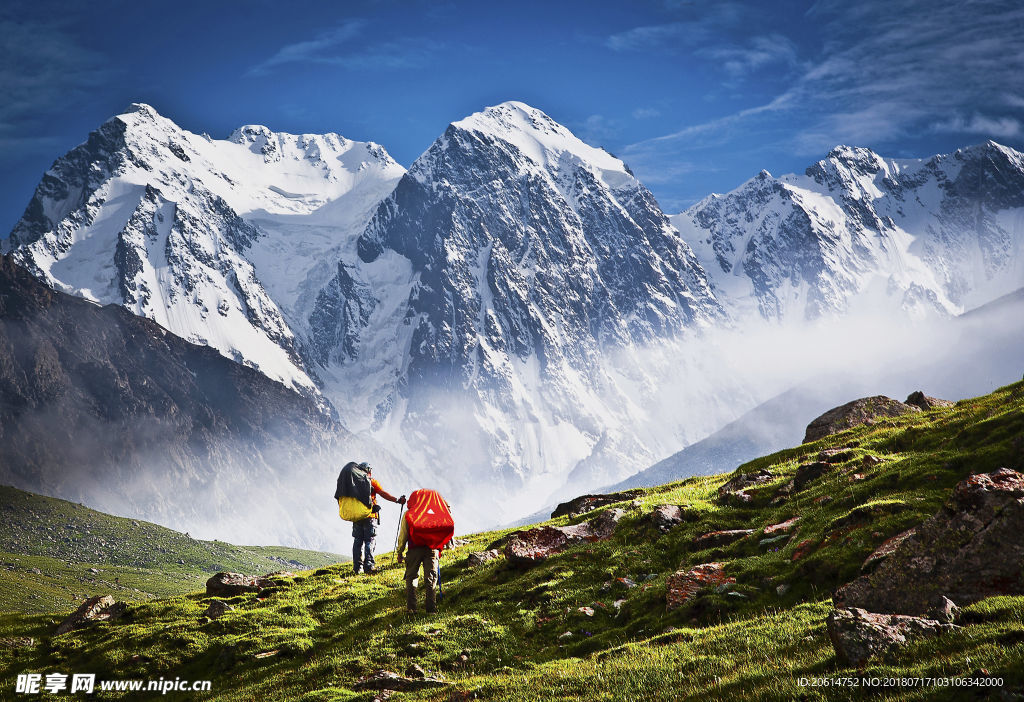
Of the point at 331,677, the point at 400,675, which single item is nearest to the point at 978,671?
the point at 400,675

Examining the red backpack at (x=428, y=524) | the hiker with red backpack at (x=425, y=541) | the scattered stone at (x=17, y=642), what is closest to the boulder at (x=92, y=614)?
the scattered stone at (x=17, y=642)

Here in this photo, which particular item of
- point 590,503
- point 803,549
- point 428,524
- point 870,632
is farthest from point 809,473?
point 870,632

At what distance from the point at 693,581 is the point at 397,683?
336 inches

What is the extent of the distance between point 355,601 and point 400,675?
10377mm

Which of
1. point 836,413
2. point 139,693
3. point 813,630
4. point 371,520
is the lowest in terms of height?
point 139,693

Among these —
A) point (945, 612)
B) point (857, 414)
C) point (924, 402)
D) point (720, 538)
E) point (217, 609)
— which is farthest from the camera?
point (857, 414)

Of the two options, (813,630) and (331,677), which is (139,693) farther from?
(813,630)

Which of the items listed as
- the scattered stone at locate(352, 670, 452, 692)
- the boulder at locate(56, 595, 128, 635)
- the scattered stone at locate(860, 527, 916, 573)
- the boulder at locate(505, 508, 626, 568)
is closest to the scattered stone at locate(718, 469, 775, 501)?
the boulder at locate(505, 508, 626, 568)

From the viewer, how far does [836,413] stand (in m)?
50.9

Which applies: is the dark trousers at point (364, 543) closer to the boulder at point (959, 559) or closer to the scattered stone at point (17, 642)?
the scattered stone at point (17, 642)

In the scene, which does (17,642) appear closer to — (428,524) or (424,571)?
(424,571)

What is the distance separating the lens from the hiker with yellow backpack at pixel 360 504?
33969mm

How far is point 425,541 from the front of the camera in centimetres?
2491

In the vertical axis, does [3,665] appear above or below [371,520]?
below
